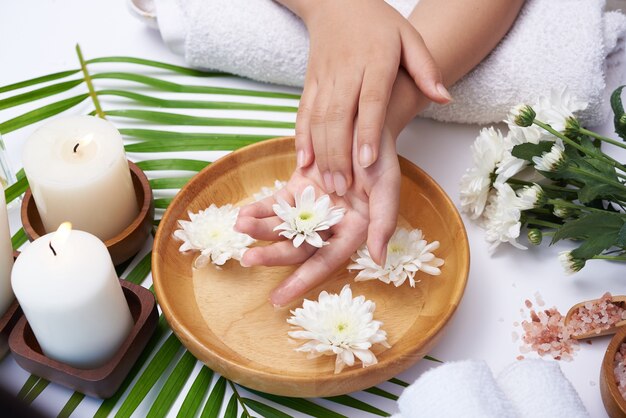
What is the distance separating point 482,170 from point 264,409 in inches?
14.9

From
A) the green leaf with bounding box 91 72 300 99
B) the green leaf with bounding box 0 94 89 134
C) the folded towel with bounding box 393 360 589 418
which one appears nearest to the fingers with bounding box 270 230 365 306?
Answer: the folded towel with bounding box 393 360 589 418

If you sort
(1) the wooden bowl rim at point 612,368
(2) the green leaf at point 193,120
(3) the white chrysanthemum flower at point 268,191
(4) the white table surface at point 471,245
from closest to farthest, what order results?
(1) the wooden bowl rim at point 612,368
(4) the white table surface at point 471,245
(3) the white chrysanthemum flower at point 268,191
(2) the green leaf at point 193,120

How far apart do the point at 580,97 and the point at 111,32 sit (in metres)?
0.72

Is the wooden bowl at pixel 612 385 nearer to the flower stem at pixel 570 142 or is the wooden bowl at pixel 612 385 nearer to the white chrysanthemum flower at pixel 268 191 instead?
the flower stem at pixel 570 142

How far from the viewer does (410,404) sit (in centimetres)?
62

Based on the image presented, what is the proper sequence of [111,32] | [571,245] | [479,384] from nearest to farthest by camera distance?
1. [479,384]
2. [571,245]
3. [111,32]

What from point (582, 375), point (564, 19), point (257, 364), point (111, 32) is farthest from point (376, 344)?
point (111, 32)

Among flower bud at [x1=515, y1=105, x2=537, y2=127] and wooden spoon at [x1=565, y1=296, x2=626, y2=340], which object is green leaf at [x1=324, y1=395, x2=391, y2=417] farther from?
flower bud at [x1=515, y1=105, x2=537, y2=127]

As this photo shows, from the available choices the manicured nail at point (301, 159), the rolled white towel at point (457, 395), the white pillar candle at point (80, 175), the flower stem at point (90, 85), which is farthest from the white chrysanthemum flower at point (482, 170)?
the flower stem at point (90, 85)

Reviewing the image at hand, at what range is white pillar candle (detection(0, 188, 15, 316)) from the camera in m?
0.77

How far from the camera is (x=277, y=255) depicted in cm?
81

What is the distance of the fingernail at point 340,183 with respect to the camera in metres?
0.84

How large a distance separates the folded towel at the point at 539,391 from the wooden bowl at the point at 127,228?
44 cm

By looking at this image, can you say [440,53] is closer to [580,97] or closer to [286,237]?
[580,97]
